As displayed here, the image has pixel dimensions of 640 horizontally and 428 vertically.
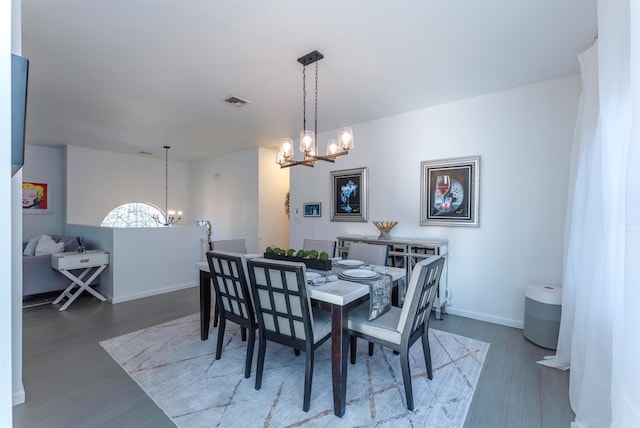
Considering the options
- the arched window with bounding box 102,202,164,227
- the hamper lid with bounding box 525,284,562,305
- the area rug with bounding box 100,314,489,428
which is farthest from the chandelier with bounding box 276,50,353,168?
the arched window with bounding box 102,202,164,227

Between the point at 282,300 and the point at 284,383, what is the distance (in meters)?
0.76

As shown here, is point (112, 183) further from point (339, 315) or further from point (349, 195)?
point (339, 315)

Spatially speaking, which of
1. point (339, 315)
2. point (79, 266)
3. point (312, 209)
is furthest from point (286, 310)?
point (79, 266)

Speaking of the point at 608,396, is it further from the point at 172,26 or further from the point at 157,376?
the point at 172,26

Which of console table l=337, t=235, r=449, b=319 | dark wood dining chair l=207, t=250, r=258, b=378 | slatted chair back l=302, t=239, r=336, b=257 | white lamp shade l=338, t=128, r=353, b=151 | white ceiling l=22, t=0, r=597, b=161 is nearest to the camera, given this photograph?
white ceiling l=22, t=0, r=597, b=161

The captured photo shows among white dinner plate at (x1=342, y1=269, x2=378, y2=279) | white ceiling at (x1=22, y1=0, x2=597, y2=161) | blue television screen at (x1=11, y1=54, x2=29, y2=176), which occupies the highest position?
white ceiling at (x1=22, y1=0, x2=597, y2=161)

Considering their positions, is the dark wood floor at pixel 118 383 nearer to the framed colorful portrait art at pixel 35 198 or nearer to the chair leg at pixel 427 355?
the chair leg at pixel 427 355

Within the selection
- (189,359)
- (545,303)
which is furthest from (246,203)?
(545,303)

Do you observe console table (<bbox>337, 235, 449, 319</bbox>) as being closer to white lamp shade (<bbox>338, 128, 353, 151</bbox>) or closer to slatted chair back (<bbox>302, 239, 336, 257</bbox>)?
slatted chair back (<bbox>302, 239, 336, 257</bbox>)

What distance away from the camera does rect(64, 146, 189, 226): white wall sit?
596cm

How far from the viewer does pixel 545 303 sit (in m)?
2.76

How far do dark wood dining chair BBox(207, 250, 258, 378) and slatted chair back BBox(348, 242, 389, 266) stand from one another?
140cm

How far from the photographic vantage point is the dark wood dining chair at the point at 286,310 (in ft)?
5.97

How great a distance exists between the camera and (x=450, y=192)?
360 cm
